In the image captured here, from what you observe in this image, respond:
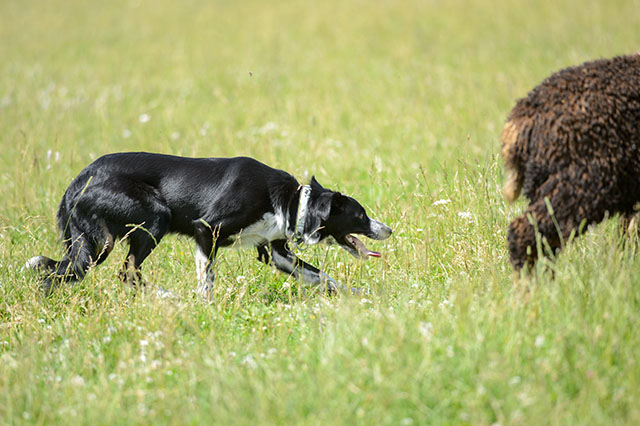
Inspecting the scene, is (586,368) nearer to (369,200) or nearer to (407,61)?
(369,200)

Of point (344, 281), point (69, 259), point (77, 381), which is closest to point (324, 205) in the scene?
point (344, 281)

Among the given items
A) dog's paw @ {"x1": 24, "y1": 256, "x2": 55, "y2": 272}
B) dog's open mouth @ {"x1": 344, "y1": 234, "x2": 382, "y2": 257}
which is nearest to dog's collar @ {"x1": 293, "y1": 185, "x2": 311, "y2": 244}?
dog's open mouth @ {"x1": 344, "y1": 234, "x2": 382, "y2": 257}

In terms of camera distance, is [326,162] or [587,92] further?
[326,162]

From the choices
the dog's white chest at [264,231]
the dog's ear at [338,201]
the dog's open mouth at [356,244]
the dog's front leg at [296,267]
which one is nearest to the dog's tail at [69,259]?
the dog's white chest at [264,231]

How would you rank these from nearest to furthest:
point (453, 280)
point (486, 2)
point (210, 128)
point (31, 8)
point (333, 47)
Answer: point (453, 280), point (210, 128), point (333, 47), point (486, 2), point (31, 8)

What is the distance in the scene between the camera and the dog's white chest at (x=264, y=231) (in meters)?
4.80

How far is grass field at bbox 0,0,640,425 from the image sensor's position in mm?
2898

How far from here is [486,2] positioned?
1500 centimetres

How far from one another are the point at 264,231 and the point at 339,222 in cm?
59

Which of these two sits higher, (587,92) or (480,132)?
(587,92)

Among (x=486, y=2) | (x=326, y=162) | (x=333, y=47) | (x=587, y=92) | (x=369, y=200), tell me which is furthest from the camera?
(x=486, y=2)

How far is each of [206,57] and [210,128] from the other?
471cm

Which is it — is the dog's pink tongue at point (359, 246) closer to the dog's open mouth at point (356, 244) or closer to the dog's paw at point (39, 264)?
the dog's open mouth at point (356, 244)

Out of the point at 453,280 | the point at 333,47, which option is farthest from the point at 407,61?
the point at 453,280
